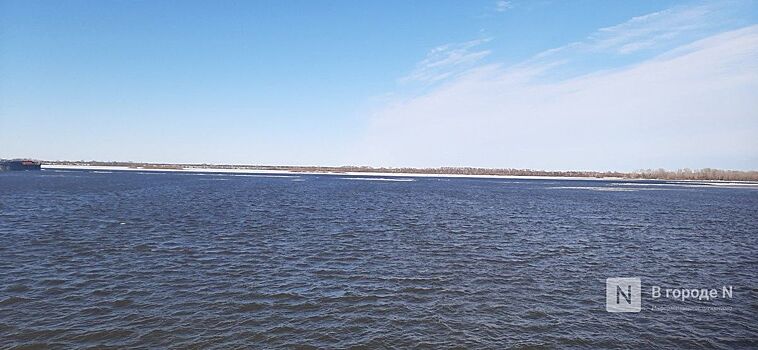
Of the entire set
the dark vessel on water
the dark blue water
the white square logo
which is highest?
the dark vessel on water

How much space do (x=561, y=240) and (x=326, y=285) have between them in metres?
18.4

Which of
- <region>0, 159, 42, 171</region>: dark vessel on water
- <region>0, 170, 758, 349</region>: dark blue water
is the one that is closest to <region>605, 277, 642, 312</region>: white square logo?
<region>0, 170, 758, 349</region>: dark blue water

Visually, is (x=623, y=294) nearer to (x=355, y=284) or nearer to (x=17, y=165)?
(x=355, y=284)

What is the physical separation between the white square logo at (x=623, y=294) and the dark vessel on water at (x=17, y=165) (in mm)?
192088

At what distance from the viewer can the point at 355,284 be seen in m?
16.0

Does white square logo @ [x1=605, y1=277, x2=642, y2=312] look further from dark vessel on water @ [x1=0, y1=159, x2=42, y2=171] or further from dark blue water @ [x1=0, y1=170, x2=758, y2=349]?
dark vessel on water @ [x1=0, y1=159, x2=42, y2=171]

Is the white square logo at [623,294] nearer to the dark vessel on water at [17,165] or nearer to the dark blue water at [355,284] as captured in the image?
the dark blue water at [355,284]

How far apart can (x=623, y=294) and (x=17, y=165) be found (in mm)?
203473

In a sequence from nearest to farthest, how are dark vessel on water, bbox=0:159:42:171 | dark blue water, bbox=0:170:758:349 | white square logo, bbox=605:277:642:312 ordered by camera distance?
dark blue water, bbox=0:170:758:349, white square logo, bbox=605:277:642:312, dark vessel on water, bbox=0:159:42:171

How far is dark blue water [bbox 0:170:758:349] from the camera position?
11.3 m

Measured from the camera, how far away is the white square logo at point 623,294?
1423 centimetres

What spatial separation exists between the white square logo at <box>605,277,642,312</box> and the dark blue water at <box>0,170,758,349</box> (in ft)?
1.20

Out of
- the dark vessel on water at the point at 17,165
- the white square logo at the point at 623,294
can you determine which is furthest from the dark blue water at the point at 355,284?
the dark vessel on water at the point at 17,165

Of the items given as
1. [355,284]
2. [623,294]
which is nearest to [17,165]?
[355,284]
